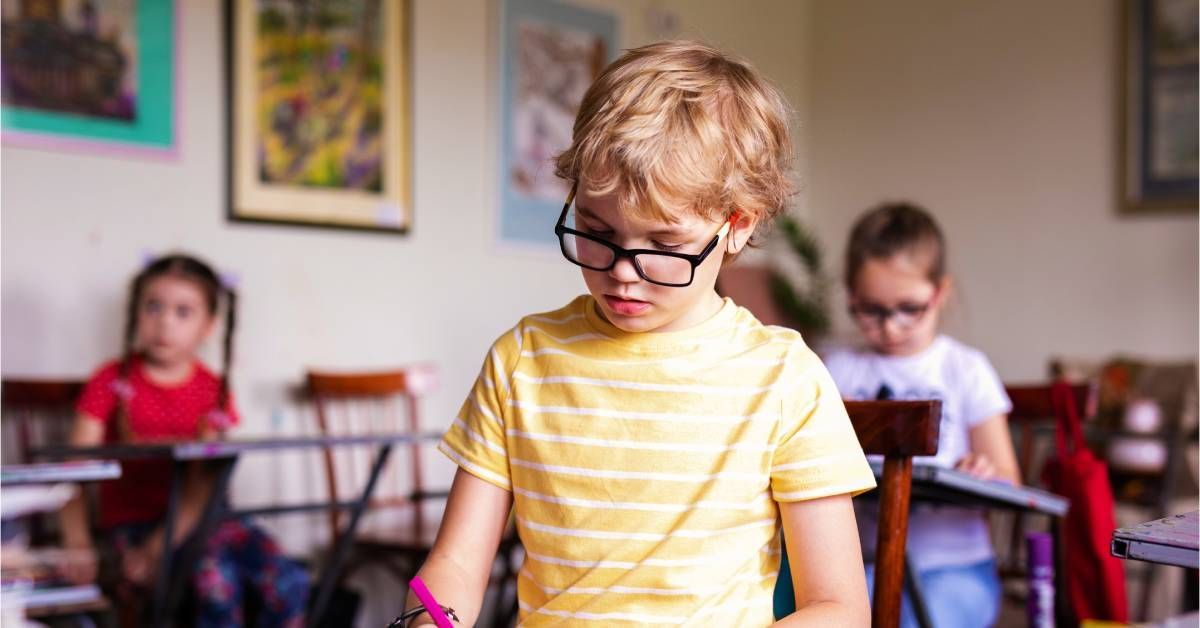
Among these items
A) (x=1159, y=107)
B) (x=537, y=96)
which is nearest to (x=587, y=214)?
(x=537, y=96)

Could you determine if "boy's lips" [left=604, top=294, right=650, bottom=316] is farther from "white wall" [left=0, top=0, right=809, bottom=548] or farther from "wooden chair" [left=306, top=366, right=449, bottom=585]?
"white wall" [left=0, top=0, right=809, bottom=548]

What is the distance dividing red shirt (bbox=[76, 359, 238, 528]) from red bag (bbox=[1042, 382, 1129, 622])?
2079mm

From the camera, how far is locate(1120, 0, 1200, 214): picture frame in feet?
14.0

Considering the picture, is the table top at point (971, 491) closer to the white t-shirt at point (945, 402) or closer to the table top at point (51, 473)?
the white t-shirt at point (945, 402)

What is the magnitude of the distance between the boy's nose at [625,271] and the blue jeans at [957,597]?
1.09 meters

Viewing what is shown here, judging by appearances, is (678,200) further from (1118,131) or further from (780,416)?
(1118,131)

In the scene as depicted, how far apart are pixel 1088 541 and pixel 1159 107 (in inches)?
A: 117

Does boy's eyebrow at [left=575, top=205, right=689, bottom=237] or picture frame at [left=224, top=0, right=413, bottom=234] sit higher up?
picture frame at [left=224, top=0, right=413, bottom=234]

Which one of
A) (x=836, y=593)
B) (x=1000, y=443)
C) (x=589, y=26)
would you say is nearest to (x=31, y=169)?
(x=589, y=26)

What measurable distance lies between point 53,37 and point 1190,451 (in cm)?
365

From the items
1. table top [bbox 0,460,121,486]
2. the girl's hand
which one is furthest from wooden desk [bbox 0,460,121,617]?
the girl's hand

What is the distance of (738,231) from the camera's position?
1084 mm

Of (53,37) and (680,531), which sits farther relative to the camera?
(53,37)

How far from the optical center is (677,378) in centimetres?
108
